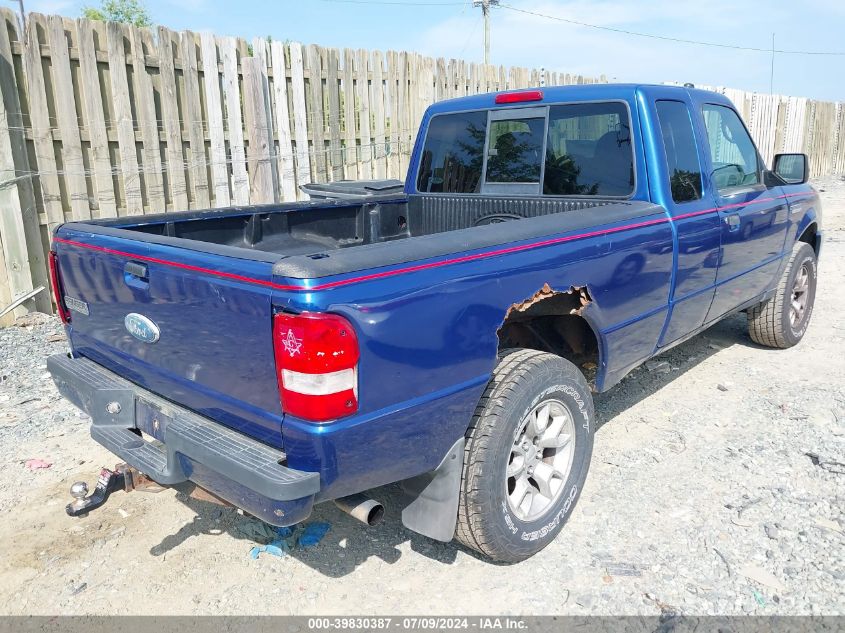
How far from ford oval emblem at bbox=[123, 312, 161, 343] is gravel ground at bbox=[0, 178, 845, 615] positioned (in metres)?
1.08

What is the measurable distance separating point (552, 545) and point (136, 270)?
218 cm

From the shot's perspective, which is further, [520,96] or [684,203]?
[520,96]

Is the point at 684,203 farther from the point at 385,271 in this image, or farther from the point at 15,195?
the point at 15,195

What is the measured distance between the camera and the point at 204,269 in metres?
2.30

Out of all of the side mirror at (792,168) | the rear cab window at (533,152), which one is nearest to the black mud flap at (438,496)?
the rear cab window at (533,152)

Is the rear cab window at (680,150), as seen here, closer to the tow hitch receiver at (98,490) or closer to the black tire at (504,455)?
the black tire at (504,455)

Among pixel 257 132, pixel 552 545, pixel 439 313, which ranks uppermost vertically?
pixel 257 132

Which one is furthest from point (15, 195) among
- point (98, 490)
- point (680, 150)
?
point (680, 150)

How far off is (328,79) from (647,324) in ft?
17.6

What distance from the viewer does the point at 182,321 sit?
2453 mm

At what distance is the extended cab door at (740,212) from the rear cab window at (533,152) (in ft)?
2.59

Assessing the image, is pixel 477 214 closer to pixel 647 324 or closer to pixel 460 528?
pixel 647 324

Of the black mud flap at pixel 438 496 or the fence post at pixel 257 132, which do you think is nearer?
the black mud flap at pixel 438 496

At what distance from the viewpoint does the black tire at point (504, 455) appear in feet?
8.59
